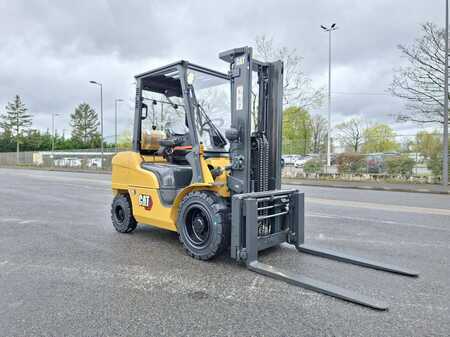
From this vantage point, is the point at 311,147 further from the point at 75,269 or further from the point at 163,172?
the point at 75,269

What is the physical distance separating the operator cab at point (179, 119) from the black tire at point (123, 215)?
3.10 feet

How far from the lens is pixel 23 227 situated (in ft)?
23.1

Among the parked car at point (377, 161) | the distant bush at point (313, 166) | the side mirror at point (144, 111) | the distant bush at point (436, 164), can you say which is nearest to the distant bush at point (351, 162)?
the parked car at point (377, 161)

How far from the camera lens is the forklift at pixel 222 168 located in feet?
14.3

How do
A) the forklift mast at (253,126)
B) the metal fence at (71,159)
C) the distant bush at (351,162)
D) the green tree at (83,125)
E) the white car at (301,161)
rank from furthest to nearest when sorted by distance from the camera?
the green tree at (83,125) → the metal fence at (71,159) → the white car at (301,161) → the distant bush at (351,162) → the forklift mast at (253,126)

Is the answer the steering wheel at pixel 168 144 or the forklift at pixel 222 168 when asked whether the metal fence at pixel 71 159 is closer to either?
the steering wheel at pixel 168 144

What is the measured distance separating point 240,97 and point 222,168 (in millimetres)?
1027

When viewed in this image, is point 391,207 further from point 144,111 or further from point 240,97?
point 144,111

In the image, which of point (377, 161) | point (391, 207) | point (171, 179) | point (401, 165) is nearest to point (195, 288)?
point (171, 179)

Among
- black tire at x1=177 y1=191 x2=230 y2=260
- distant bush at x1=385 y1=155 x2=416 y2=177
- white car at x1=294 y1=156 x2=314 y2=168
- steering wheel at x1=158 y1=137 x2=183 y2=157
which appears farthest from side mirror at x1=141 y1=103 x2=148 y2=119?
white car at x1=294 y1=156 x2=314 y2=168

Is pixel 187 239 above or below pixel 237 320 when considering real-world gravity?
above

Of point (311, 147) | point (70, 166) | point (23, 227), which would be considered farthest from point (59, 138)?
point (23, 227)

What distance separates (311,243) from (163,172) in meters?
2.74

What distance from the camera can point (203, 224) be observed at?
4.64 metres
